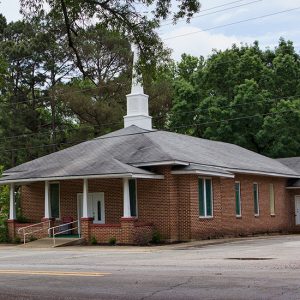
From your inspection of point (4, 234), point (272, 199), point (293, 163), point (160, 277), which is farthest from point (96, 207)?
point (293, 163)

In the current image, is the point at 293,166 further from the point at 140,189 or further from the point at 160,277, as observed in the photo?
the point at 160,277

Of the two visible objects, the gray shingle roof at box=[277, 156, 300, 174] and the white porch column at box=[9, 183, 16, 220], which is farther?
the gray shingle roof at box=[277, 156, 300, 174]

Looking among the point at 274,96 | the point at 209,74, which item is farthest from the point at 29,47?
the point at 274,96

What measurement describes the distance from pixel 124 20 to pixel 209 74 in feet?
132

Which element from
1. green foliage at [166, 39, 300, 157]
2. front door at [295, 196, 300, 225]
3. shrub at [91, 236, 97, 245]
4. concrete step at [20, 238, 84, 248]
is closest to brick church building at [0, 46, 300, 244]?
shrub at [91, 236, 97, 245]

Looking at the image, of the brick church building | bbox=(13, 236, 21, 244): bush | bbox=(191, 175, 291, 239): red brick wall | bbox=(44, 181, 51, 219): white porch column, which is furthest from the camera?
bbox=(13, 236, 21, 244): bush

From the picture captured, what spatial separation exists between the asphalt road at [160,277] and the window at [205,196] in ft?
28.9

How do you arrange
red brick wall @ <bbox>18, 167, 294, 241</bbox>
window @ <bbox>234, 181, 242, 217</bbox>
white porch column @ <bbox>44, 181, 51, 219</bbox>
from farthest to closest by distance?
window @ <bbox>234, 181, 242, 217</bbox>, white porch column @ <bbox>44, 181, 51, 219</bbox>, red brick wall @ <bbox>18, 167, 294, 241</bbox>

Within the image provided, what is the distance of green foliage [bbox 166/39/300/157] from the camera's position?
2015 inches

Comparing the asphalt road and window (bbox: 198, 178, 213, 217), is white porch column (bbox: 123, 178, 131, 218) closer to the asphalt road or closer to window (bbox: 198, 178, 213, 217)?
window (bbox: 198, 178, 213, 217)

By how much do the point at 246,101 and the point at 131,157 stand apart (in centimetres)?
2269

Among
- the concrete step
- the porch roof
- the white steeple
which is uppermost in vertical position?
the white steeple

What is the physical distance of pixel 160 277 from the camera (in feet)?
45.9

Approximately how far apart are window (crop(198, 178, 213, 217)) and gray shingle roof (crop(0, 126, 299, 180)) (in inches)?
36.8
